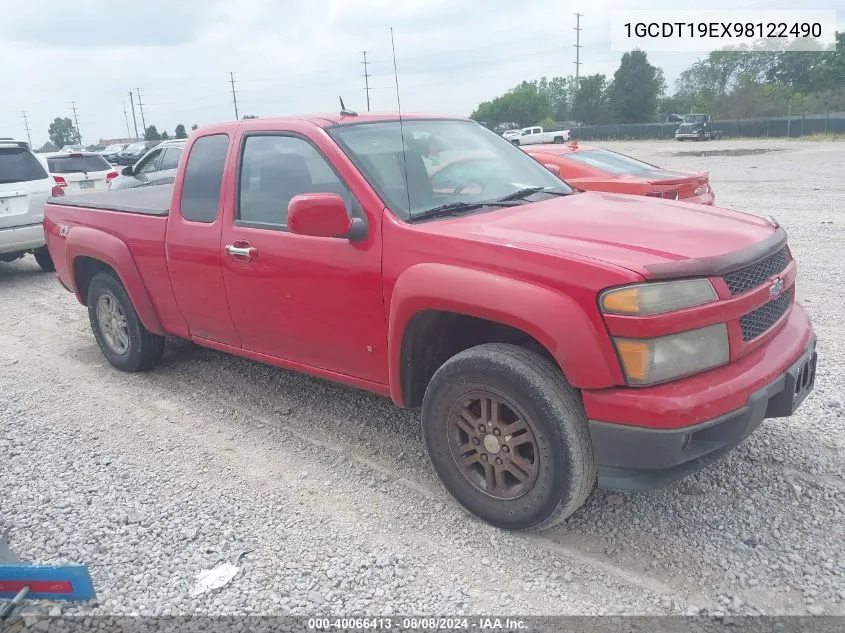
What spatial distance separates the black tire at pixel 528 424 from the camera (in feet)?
9.49

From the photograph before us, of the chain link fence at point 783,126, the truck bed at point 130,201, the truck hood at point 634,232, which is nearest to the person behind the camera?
the truck hood at point 634,232

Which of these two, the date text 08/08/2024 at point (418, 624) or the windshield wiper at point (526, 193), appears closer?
the date text 08/08/2024 at point (418, 624)

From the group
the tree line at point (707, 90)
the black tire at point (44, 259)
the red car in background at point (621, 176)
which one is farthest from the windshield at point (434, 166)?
the tree line at point (707, 90)

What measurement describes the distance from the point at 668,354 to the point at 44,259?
950 centimetres

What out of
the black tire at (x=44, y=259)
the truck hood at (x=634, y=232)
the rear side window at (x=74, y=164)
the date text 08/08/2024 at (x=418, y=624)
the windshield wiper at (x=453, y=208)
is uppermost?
the rear side window at (x=74, y=164)

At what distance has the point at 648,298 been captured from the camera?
2.69m

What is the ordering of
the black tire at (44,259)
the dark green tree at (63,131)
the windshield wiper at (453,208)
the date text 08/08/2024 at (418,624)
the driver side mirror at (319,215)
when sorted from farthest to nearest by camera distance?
the dark green tree at (63,131) → the black tire at (44,259) → the windshield wiper at (453,208) → the driver side mirror at (319,215) → the date text 08/08/2024 at (418,624)

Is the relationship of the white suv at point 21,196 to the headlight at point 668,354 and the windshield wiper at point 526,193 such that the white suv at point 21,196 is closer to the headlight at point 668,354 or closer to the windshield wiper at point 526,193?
the windshield wiper at point 526,193

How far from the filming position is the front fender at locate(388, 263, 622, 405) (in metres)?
2.74

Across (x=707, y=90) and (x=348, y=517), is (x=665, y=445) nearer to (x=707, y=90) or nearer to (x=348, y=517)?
(x=348, y=517)

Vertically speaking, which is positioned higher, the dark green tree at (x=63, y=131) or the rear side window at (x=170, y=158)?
the dark green tree at (x=63, y=131)

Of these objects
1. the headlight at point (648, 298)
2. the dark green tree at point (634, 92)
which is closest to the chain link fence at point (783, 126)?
the dark green tree at point (634, 92)

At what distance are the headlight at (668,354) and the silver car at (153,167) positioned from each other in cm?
1224

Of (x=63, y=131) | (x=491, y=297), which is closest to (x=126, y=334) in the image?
(x=491, y=297)
